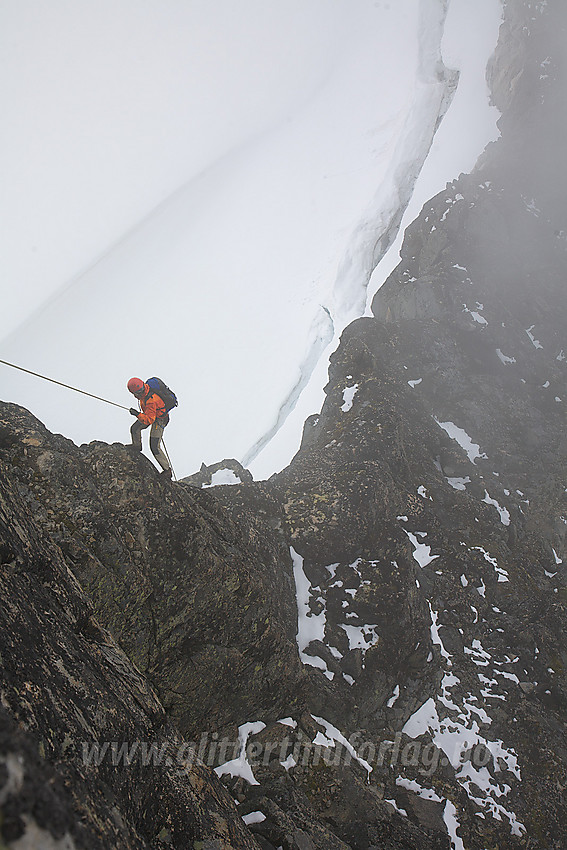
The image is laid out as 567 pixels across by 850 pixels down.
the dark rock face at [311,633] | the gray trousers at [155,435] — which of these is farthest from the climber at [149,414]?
the dark rock face at [311,633]

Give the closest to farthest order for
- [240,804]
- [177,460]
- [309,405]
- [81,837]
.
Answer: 1. [81,837]
2. [240,804]
3. [309,405]
4. [177,460]

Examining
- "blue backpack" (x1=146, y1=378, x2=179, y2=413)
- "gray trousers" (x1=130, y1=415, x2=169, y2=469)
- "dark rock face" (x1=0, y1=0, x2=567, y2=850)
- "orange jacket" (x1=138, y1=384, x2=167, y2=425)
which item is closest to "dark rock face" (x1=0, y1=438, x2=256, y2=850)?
"dark rock face" (x1=0, y1=0, x2=567, y2=850)


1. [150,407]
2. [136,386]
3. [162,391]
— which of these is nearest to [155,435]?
[150,407]

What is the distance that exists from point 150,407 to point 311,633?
853 centimetres

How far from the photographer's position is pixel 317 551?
14766mm

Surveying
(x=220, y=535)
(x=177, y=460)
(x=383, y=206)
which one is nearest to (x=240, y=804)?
(x=220, y=535)

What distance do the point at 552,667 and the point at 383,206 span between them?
56402 mm

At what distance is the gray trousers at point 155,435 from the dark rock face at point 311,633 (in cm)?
135

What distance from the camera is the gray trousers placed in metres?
11.5

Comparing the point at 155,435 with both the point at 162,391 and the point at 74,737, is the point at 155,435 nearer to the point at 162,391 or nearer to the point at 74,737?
the point at 162,391

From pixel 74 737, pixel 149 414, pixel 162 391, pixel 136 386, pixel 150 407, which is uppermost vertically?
pixel 162 391

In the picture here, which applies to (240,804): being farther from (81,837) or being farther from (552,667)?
(552,667)

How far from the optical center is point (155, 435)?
1205 centimetres

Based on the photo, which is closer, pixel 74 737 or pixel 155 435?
pixel 74 737
